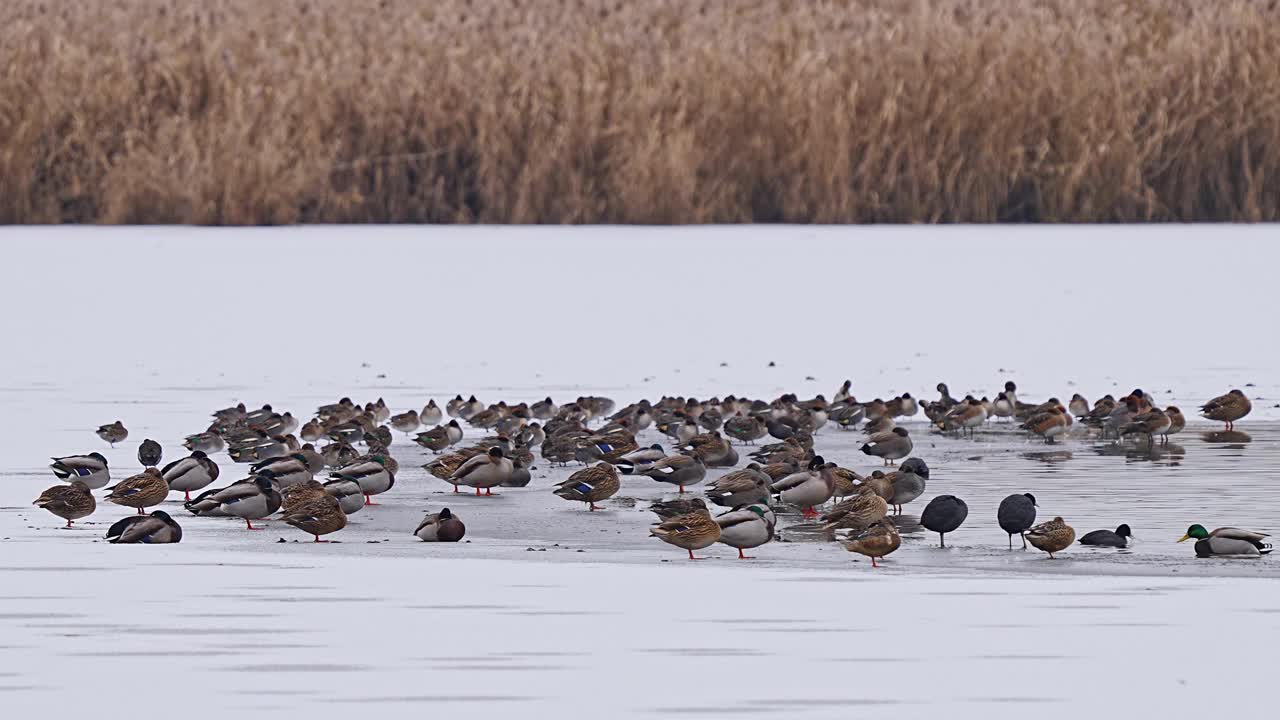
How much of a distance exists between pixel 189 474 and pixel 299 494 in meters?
0.94

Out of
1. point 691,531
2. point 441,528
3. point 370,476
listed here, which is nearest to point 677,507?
point 691,531

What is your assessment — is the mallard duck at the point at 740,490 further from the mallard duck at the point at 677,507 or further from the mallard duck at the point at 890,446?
the mallard duck at the point at 890,446

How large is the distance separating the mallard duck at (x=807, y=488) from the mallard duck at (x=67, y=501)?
286 centimetres

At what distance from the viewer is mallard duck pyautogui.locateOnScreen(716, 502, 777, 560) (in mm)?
7543

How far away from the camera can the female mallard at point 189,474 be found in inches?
360

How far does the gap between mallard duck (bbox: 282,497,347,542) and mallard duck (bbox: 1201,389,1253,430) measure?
A: 5.66m

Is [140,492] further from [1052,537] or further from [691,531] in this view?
[1052,537]

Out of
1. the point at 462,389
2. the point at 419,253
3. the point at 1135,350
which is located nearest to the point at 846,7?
the point at 419,253

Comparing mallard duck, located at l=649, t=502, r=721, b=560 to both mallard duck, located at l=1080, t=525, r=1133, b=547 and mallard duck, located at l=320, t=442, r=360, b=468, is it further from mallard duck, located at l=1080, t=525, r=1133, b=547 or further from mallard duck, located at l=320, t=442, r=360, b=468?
mallard duck, located at l=320, t=442, r=360, b=468

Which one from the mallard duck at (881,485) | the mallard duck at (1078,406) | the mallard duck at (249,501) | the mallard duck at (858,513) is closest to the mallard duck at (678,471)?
the mallard duck at (881,485)

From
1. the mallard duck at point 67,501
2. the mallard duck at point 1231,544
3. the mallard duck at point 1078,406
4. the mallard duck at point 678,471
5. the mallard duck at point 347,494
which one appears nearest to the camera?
the mallard duck at point 1231,544

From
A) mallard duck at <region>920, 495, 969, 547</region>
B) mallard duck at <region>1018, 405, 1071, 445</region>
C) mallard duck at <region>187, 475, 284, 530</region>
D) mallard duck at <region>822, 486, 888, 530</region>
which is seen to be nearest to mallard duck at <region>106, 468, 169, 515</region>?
mallard duck at <region>187, 475, 284, 530</region>

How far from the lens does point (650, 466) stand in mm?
9570

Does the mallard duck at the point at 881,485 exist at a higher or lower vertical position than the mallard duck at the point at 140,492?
higher
